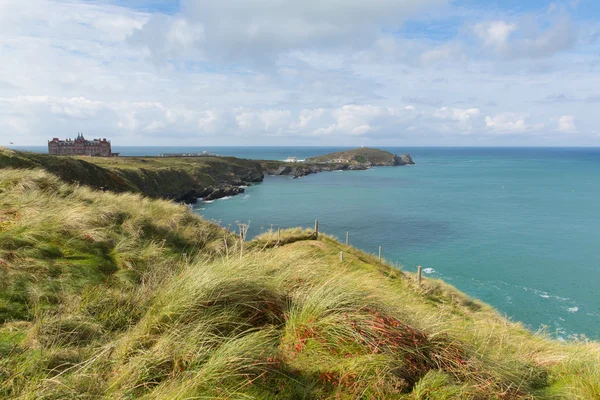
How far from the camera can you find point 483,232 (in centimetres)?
5009

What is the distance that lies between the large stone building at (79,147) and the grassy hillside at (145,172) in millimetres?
28129

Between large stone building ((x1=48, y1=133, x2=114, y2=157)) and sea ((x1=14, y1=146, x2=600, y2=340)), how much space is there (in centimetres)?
5724

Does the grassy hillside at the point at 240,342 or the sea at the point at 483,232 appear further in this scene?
the sea at the point at 483,232

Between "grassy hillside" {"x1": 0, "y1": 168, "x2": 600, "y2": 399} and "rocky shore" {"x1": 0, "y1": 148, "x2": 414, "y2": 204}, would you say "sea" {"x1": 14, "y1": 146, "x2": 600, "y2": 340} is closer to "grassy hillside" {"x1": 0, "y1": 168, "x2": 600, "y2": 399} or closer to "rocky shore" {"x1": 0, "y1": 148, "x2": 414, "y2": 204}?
"grassy hillside" {"x1": 0, "y1": 168, "x2": 600, "y2": 399}

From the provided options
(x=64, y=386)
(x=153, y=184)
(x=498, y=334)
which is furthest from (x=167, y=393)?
(x=153, y=184)

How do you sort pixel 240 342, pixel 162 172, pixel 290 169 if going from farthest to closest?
1. pixel 290 169
2. pixel 162 172
3. pixel 240 342

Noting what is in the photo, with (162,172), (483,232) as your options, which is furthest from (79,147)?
(483,232)

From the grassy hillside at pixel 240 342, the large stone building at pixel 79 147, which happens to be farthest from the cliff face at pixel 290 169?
the grassy hillside at pixel 240 342

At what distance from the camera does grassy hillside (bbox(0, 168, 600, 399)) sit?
11.0 ft

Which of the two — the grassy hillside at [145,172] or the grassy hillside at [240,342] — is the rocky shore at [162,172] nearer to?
the grassy hillside at [145,172]

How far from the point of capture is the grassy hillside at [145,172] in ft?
107

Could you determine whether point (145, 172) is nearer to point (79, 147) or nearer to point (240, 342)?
point (79, 147)

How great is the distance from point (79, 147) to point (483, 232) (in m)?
119

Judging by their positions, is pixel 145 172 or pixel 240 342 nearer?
pixel 240 342
